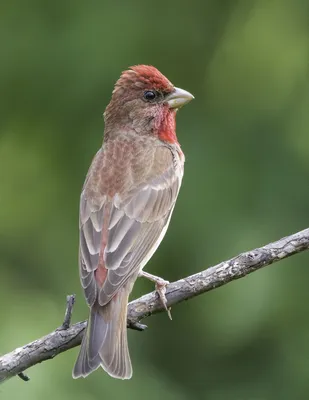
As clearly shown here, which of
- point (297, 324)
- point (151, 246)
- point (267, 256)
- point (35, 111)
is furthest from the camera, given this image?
point (35, 111)

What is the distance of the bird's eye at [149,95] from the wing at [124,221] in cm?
37

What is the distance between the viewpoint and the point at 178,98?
7551 millimetres

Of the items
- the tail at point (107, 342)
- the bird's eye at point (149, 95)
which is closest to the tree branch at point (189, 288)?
the tail at point (107, 342)

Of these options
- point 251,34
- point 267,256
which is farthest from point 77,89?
point 267,256

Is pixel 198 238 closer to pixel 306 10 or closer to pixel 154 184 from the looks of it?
pixel 154 184

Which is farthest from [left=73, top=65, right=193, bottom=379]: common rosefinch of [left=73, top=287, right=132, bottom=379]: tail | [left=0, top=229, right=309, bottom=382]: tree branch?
[left=0, top=229, right=309, bottom=382]: tree branch

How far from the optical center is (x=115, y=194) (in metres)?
6.92

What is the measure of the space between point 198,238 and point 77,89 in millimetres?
1224

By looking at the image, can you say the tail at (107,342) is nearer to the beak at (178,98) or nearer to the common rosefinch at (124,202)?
the common rosefinch at (124,202)

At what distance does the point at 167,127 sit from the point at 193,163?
0.52 meters

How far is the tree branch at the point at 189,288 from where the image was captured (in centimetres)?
602

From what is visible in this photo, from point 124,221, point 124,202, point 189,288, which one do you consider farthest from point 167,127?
point 189,288

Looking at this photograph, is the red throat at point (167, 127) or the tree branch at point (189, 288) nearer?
the tree branch at point (189, 288)

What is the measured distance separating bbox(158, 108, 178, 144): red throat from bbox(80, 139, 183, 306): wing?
162 millimetres
